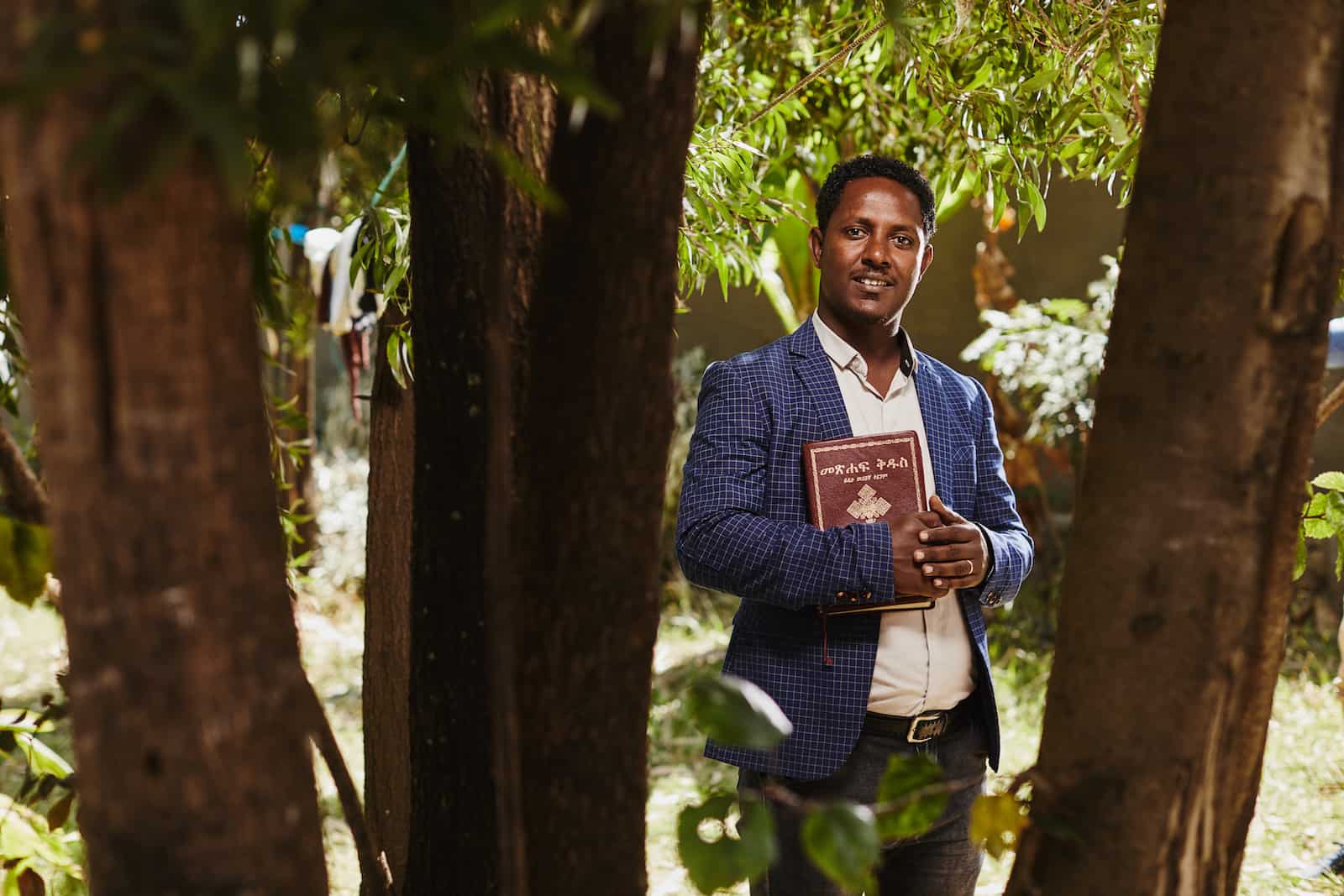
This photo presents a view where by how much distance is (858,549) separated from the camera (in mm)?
1581

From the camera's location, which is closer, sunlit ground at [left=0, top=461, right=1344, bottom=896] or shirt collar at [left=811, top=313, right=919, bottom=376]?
shirt collar at [left=811, top=313, right=919, bottom=376]

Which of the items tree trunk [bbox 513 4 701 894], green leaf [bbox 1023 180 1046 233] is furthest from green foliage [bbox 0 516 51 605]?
green leaf [bbox 1023 180 1046 233]

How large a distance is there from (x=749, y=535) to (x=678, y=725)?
320 centimetres

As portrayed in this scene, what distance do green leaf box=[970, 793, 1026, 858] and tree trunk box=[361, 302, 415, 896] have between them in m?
1.52

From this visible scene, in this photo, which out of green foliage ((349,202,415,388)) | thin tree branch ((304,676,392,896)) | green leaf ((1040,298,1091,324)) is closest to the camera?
thin tree branch ((304,676,392,896))

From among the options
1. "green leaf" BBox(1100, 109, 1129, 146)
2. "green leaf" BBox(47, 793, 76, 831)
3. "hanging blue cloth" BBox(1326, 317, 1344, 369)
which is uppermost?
"green leaf" BBox(1100, 109, 1129, 146)

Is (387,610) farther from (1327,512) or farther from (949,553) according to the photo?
(1327,512)

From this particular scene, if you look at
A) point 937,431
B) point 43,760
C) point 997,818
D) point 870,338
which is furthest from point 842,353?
point 43,760

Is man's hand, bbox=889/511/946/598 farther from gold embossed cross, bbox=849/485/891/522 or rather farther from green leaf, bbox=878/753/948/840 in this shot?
green leaf, bbox=878/753/948/840

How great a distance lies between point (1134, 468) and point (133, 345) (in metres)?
0.73

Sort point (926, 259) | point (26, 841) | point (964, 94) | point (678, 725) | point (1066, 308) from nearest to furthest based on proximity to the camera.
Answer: point (26, 841) < point (926, 259) < point (964, 94) < point (678, 725) < point (1066, 308)

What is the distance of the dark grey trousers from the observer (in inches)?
66.1

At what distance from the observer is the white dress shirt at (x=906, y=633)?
1690 mm

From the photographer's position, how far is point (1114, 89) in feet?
6.64
